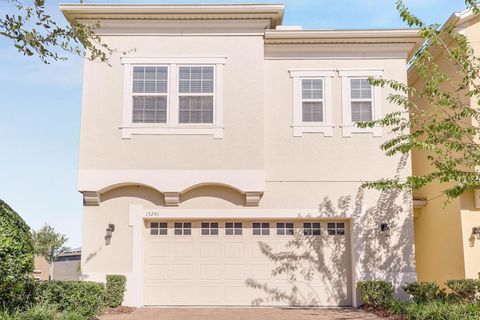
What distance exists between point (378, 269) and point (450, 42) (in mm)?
6491

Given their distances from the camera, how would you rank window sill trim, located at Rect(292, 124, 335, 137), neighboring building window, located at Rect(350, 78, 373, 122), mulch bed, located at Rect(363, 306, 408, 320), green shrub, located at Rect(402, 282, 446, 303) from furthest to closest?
neighboring building window, located at Rect(350, 78, 373, 122)
window sill trim, located at Rect(292, 124, 335, 137)
green shrub, located at Rect(402, 282, 446, 303)
mulch bed, located at Rect(363, 306, 408, 320)

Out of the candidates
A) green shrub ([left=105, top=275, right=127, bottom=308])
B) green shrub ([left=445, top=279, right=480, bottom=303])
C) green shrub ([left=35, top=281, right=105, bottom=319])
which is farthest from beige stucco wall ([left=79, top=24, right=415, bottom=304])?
green shrub ([left=35, top=281, right=105, bottom=319])

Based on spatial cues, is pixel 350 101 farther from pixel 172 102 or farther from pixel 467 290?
pixel 467 290

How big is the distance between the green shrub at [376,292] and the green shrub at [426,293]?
1.84ft

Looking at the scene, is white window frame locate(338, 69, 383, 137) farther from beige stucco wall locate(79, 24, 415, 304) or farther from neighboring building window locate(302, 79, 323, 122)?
neighboring building window locate(302, 79, 323, 122)

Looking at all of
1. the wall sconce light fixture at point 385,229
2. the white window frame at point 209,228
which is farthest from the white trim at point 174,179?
the wall sconce light fixture at point 385,229

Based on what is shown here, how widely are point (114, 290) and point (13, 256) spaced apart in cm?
463

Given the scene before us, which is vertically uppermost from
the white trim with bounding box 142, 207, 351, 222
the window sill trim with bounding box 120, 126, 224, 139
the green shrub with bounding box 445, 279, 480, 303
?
the window sill trim with bounding box 120, 126, 224, 139

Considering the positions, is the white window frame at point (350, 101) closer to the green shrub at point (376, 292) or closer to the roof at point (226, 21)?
the roof at point (226, 21)

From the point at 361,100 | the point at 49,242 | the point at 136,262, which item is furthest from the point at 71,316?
the point at 49,242

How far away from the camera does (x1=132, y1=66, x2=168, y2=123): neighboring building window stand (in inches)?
597

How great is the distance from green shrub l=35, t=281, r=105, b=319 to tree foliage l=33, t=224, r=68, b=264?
96.5 ft

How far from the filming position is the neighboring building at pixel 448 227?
49.3 feet

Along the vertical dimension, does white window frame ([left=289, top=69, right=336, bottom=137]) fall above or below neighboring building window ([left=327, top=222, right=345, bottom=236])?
above
